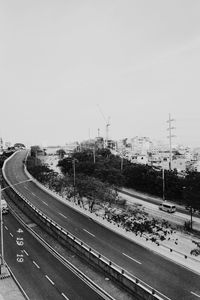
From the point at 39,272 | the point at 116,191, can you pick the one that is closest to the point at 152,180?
the point at 116,191

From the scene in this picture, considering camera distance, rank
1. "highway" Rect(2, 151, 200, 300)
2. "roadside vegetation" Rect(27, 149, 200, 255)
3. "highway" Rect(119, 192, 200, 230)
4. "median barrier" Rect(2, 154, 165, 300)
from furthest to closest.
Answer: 1. "highway" Rect(119, 192, 200, 230)
2. "roadside vegetation" Rect(27, 149, 200, 255)
3. "highway" Rect(2, 151, 200, 300)
4. "median barrier" Rect(2, 154, 165, 300)

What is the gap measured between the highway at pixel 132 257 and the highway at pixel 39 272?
5191mm

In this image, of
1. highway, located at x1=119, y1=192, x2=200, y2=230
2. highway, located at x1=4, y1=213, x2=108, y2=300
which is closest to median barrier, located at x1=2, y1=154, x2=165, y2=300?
highway, located at x1=4, y1=213, x2=108, y2=300

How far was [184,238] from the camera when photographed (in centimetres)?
4138

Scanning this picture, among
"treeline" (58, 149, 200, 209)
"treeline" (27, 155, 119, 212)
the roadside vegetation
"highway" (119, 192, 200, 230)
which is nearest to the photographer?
the roadside vegetation

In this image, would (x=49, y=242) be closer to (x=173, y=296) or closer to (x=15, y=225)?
(x=15, y=225)

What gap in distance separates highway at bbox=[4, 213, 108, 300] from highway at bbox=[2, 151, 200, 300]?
5.19m

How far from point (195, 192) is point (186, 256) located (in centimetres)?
1462

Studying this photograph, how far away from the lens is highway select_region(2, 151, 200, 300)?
26938mm

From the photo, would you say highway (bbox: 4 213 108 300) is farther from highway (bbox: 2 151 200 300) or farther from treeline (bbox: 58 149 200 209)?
treeline (bbox: 58 149 200 209)

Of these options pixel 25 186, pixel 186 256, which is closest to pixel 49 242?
pixel 186 256

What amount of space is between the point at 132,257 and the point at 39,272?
10299 millimetres

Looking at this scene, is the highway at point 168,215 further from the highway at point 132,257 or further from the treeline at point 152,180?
the highway at point 132,257

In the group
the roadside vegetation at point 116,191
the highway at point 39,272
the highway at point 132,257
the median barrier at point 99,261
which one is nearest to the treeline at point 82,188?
the roadside vegetation at point 116,191
